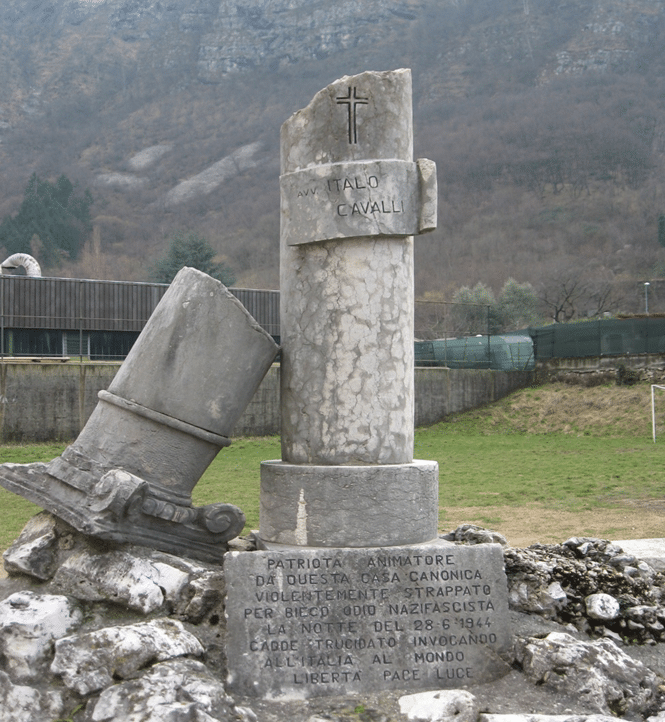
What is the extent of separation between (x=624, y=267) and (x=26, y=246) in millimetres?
50598

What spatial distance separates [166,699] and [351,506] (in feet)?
5.01

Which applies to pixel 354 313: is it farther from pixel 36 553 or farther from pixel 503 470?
pixel 503 470

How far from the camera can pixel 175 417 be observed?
5.52 metres

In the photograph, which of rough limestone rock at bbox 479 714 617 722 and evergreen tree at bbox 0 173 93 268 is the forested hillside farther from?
rough limestone rock at bbox 479 714 617 722

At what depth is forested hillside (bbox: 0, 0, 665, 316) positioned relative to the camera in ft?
282

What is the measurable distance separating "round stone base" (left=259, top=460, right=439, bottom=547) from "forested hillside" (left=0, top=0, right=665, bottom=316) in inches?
2204

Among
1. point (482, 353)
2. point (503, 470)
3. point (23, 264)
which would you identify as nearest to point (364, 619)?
point (503, 470)

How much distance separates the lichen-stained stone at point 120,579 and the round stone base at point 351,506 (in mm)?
710

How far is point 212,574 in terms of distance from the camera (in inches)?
207

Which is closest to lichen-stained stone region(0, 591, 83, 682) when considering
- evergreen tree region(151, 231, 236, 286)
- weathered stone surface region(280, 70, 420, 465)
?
weathered stone surface region(280, 70, 420, 465)

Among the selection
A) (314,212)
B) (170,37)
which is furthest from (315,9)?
(314,212)

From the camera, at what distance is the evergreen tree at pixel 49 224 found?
74625mm

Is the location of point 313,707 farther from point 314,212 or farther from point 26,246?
point 26,246

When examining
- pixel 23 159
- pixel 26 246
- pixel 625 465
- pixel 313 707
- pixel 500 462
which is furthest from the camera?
pixel 23 159
